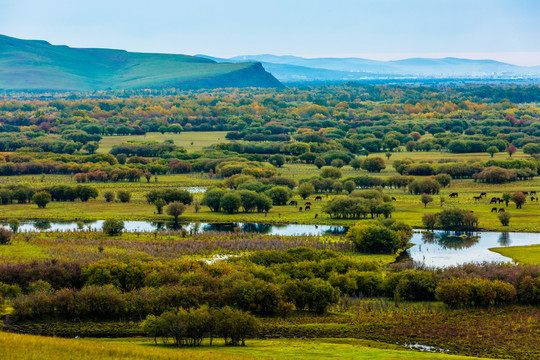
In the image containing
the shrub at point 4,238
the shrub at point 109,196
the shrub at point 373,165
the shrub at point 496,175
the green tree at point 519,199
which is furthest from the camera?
the shrub at point 373,165

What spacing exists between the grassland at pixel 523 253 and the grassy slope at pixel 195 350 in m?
27.1

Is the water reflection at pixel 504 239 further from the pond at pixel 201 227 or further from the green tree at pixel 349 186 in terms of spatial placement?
the green tree at pixel 349 186

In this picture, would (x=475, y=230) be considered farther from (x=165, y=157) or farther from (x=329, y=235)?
(x=165, y=157)

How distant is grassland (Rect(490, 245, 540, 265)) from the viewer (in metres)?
66.8

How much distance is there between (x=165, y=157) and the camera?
15400 centimetres

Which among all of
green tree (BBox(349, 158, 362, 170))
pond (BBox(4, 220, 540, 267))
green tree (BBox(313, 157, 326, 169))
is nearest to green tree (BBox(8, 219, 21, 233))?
pond (BBox(4, 220, 540, 267))

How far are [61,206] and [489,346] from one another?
2766 inches

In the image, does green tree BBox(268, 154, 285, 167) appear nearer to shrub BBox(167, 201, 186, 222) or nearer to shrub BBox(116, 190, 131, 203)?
shrub BBox(116, 190, 131, 203)

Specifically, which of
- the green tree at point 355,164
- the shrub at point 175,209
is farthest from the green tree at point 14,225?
the green tree at point 355,164

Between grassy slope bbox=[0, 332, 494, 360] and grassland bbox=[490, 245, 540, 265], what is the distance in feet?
89.0

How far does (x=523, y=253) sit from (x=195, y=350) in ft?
131

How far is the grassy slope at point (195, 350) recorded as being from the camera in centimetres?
3816

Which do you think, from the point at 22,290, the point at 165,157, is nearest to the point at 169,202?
the point at 22,290

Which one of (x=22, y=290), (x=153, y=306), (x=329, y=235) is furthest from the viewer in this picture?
(x=329, y=235)
